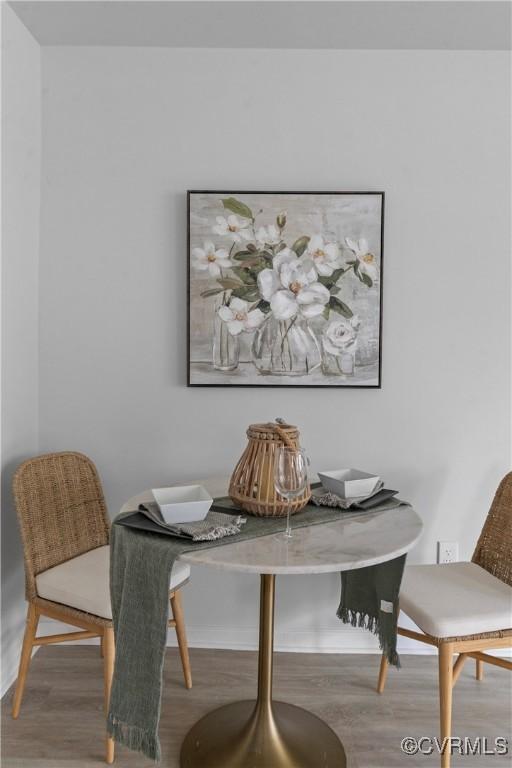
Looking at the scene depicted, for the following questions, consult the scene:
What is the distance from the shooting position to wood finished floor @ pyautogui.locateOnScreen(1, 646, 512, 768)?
1925 millimetres

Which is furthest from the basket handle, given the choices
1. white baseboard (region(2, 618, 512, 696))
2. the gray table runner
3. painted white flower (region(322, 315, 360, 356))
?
white baseboard (region(2, 618, 512, 696))

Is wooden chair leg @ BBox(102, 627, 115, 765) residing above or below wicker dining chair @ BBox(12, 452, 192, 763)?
below

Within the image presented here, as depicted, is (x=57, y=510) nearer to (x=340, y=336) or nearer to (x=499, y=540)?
(x=340, y=336)

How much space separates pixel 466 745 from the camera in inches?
78.4

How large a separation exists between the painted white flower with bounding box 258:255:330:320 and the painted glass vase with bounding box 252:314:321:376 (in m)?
0.04

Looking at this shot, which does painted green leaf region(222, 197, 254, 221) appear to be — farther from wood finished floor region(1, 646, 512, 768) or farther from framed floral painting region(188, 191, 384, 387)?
wood finished floor region(1, 646, 512, 768)

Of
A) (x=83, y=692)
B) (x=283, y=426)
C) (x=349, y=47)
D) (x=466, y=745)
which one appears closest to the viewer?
(x=283, y=426)

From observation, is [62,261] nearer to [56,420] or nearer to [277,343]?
[56,420]

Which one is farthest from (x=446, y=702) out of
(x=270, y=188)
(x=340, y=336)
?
(x=270, y=188)

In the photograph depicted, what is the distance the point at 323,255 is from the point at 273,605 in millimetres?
1349

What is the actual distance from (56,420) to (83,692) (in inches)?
41.6

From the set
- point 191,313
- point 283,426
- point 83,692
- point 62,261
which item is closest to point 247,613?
point 83,692

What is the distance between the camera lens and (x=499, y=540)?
2152 millimetres

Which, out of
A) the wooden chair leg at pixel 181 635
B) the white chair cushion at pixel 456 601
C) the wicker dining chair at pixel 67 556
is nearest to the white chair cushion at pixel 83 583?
the wicker dining chair at pixel 67 556
